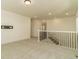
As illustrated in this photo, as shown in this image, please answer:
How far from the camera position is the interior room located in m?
4.27

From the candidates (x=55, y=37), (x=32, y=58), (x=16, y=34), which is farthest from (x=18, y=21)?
(x=32, y=58)

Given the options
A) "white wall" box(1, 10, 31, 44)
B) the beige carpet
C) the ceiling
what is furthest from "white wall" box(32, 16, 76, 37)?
the beige carpet

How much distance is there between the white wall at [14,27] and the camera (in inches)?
245

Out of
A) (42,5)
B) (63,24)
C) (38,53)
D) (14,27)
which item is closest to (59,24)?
(63,24)

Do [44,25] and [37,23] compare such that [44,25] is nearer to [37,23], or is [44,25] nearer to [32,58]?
[37,23]

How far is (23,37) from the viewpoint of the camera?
890cm

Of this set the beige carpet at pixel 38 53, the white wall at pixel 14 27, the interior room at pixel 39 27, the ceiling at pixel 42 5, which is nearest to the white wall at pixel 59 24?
the interior room at pixel 39 27

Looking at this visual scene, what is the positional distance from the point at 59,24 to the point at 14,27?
601 cm

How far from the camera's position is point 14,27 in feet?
24.2

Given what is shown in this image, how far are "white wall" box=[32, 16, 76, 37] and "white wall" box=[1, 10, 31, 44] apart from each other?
2873 millimetres

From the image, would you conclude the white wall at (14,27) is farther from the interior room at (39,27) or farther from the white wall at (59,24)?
the white wall at (59,24)

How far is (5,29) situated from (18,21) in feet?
6.12

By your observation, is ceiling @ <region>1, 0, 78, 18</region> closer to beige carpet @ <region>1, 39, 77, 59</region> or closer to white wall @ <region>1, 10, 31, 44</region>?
white wall @ <region>1, 10, 31, 44</region>

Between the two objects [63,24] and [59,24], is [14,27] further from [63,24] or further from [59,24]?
[63,24]
